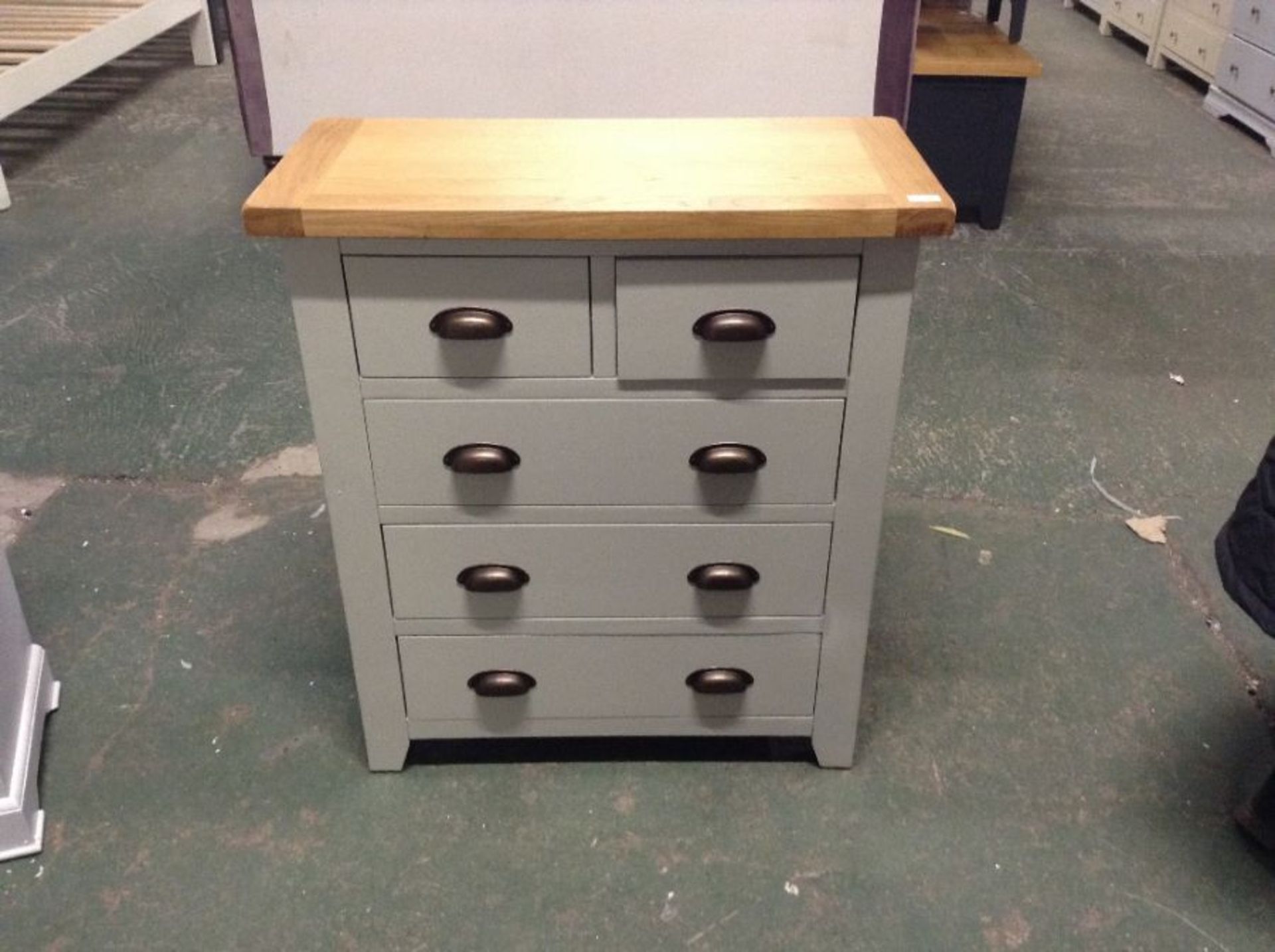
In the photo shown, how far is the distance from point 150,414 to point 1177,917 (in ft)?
6.82

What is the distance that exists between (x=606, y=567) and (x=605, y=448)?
0.17m

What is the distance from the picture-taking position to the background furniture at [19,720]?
1365 millimetres

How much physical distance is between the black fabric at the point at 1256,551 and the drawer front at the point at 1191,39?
4117mm

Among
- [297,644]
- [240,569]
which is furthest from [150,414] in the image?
Answer: [297,644]

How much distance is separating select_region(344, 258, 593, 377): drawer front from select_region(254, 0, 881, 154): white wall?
193cm

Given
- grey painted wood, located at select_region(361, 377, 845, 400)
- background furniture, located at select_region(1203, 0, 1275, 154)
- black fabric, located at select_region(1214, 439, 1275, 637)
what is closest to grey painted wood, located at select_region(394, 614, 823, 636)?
grey painted wood, located at select_region(361, 377, 845, 400)

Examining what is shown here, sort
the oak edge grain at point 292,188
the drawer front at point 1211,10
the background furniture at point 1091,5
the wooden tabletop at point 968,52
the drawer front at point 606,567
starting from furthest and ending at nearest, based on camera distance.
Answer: the background furniture at point 1091,5
the drawer front at point 1211,10
the wooden tabletop at point 968,52
the drawer front at point 606,567
the oak edge grain at point 292,188

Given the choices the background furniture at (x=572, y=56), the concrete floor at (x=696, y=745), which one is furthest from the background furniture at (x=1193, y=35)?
the background furniture at (x=572, y=56)

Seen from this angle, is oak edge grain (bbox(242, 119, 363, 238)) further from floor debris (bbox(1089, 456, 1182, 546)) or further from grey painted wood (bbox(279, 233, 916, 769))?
floor debris (bbox(1089, 456, 1182, 546))

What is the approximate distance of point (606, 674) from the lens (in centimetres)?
144

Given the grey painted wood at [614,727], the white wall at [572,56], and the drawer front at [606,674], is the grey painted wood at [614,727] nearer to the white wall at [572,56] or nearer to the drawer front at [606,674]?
the drawer front at [606,674]

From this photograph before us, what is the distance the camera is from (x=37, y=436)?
2.26 m

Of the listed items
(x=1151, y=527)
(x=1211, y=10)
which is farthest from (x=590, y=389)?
(x=1211, y=10)

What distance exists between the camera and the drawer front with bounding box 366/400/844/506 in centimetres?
122
